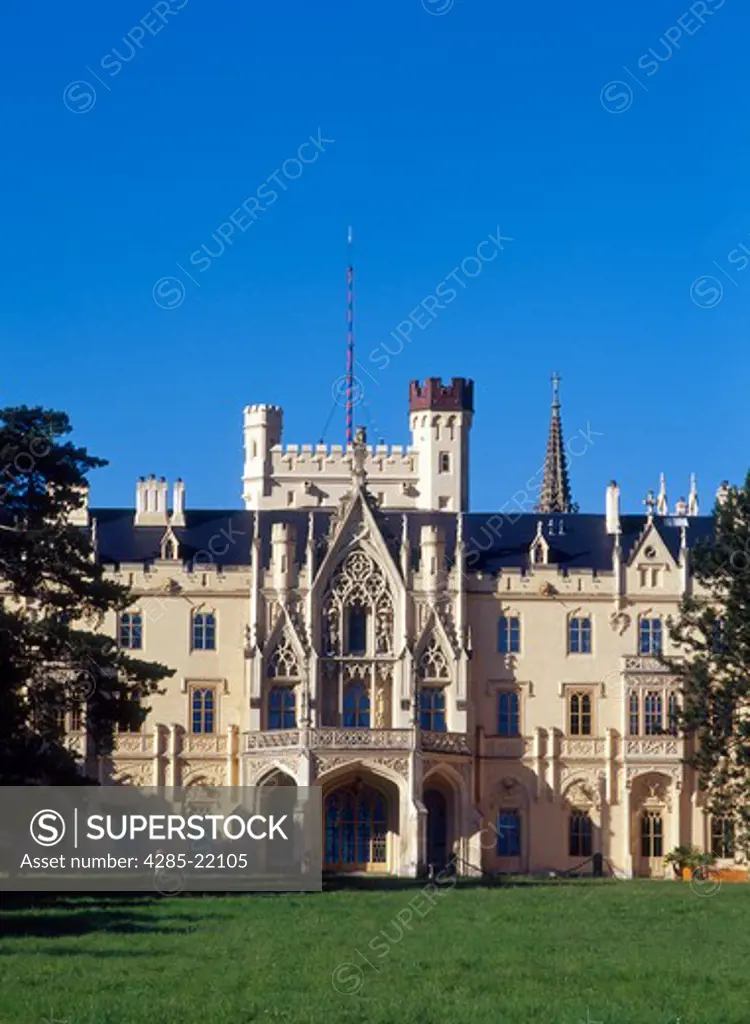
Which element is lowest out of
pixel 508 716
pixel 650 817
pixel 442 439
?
pixel 650 817

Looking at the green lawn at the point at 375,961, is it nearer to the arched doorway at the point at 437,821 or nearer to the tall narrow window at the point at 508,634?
the arched doorway at the point at 437,821

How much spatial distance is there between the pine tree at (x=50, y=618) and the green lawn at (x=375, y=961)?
5.09 meters

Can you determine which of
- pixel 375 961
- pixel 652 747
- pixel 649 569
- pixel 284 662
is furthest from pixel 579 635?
pixel 375 961

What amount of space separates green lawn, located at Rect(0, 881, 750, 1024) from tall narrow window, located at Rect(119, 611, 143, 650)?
30710 millimetres

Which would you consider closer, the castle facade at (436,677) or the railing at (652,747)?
the castle facade at (436,677)

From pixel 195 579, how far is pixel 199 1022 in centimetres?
5855

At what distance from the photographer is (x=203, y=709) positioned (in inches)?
3910

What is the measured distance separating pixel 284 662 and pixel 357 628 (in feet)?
10.2

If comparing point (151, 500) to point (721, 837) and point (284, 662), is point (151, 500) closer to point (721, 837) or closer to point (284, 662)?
point (284, 662)

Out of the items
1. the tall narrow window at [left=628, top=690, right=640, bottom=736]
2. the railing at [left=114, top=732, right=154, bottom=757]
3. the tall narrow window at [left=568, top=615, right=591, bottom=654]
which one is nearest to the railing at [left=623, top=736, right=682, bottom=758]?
the tall narrow window at [left=628, top=690, right=640, bottom=736]

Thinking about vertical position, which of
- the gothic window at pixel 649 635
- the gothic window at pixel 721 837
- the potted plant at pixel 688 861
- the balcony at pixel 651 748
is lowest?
the potted plant at pixel 688 861

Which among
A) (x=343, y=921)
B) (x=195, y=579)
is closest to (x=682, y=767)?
(x=195, y=579)

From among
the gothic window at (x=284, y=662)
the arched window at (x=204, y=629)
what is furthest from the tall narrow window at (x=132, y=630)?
the gothic window at (x=284, y=662)

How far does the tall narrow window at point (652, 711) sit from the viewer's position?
9888 centimetres
